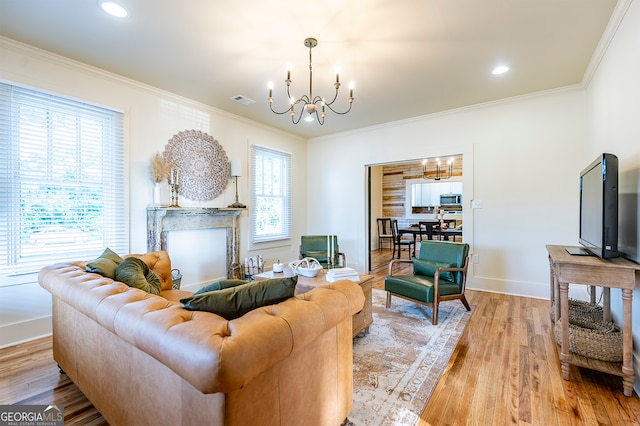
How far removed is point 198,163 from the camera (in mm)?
4129

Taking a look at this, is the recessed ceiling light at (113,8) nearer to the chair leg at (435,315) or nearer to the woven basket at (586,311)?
the chair leg at (435,315)

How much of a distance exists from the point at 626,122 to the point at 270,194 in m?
4.60

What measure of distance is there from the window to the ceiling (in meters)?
1.62

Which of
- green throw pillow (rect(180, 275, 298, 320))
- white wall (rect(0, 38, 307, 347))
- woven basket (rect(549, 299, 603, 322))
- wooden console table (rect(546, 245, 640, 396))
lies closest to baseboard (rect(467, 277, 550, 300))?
woven basket (rect(549, 299, 603, 322))

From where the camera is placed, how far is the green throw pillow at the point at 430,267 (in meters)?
3.41

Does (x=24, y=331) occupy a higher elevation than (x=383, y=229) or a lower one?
lower

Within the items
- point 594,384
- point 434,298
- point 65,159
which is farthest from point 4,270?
point 594,384

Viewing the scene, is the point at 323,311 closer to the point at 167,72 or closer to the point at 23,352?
the point at 23,352

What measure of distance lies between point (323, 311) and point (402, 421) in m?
0.94

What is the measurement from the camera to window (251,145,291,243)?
5086mm

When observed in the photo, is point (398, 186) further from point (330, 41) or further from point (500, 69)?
point (330, 41)

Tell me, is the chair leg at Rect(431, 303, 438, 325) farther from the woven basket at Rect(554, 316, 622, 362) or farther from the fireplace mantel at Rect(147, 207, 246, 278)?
the fireplace mantel at Rect(147, 207, 246, 278)

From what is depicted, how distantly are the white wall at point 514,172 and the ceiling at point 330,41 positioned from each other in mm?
391
